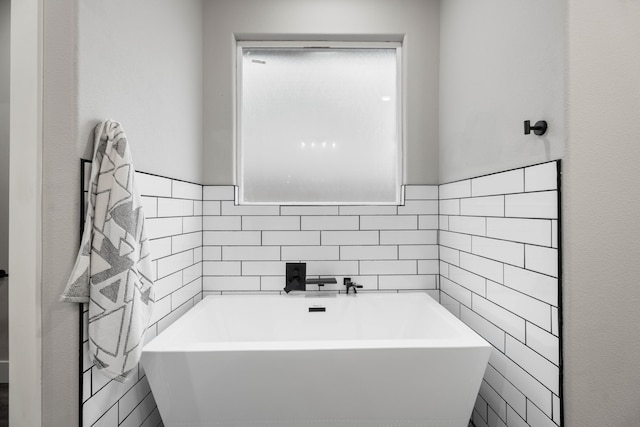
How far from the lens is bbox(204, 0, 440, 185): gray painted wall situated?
212cm

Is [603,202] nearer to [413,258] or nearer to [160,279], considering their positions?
[413,258]

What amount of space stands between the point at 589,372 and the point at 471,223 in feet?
2.65

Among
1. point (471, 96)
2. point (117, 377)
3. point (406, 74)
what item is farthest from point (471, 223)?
point (117, 377)

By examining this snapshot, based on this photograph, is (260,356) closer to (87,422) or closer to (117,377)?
(117,377)

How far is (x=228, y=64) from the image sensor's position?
214cm

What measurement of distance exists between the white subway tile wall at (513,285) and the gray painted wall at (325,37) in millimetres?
→ 499

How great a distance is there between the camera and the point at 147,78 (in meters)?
1.47

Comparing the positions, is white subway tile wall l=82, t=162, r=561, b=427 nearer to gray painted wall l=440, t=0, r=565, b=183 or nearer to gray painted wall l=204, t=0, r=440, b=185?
gray painted wall l=440, t=0, r=565, b=183

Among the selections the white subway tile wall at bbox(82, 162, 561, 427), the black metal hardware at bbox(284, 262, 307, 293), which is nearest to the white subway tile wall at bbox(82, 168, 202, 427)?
the white subway tile wall at bbox(82, 162, 561, 427)

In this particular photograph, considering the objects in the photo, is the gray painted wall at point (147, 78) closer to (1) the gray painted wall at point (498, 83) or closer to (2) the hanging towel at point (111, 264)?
(2) the hanging towel at point (111, 264)

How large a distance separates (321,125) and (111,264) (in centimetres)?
159

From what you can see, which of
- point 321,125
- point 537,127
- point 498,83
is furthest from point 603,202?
point 321,125

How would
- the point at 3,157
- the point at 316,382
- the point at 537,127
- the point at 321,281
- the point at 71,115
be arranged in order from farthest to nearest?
the point at 3,157 → the point at 321,281 → the point at 316,382 → the point at 537,127 → the point at 71,115

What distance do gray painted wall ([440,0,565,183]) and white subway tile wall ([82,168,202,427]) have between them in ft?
4.76
